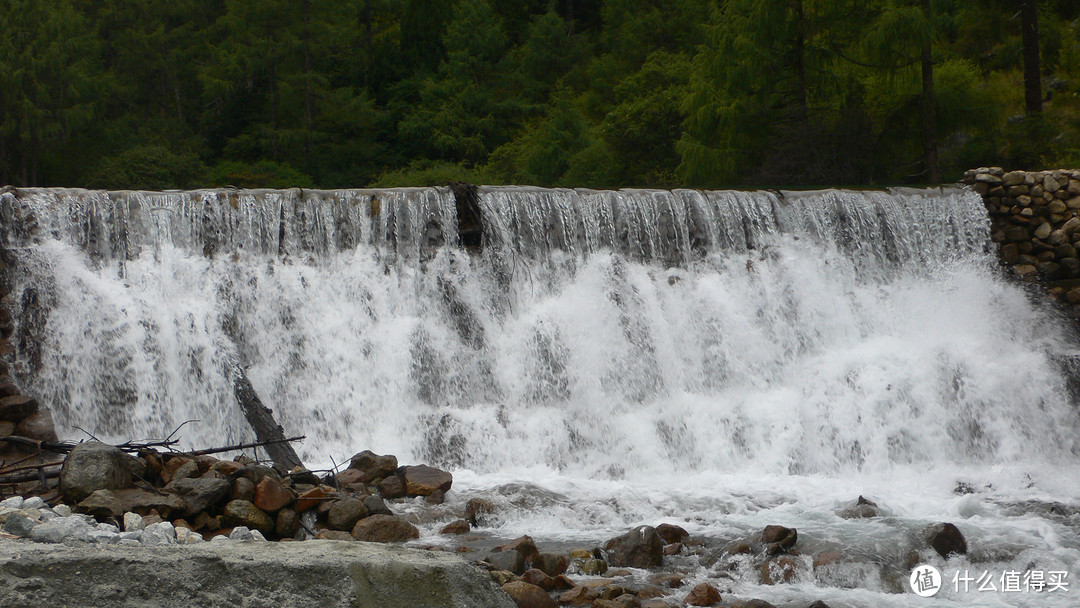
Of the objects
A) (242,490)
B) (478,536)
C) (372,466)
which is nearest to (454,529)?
(478,536)

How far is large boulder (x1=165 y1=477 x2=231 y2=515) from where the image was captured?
272 inches

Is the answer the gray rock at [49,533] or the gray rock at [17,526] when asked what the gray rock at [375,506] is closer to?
the gray rock at [49,533]

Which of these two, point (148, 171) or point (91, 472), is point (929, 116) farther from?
point (148, 171)

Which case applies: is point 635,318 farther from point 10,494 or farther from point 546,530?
point 10,494

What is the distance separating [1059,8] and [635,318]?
19.2 meters

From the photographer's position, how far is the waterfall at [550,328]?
34.1ft

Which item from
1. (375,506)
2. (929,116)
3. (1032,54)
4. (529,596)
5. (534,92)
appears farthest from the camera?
(534,92)

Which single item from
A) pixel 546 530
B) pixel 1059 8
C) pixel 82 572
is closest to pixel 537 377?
pixel 546 530

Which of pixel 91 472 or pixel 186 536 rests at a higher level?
pixel 91 472

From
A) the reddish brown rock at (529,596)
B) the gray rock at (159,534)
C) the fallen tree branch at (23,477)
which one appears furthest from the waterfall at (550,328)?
the reddish brown rock at (529,596)

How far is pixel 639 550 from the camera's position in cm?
710

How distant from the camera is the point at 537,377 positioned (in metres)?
11.2

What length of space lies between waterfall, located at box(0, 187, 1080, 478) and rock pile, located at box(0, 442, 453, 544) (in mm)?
2477

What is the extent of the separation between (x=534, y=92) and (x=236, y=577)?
30072 millimetres
